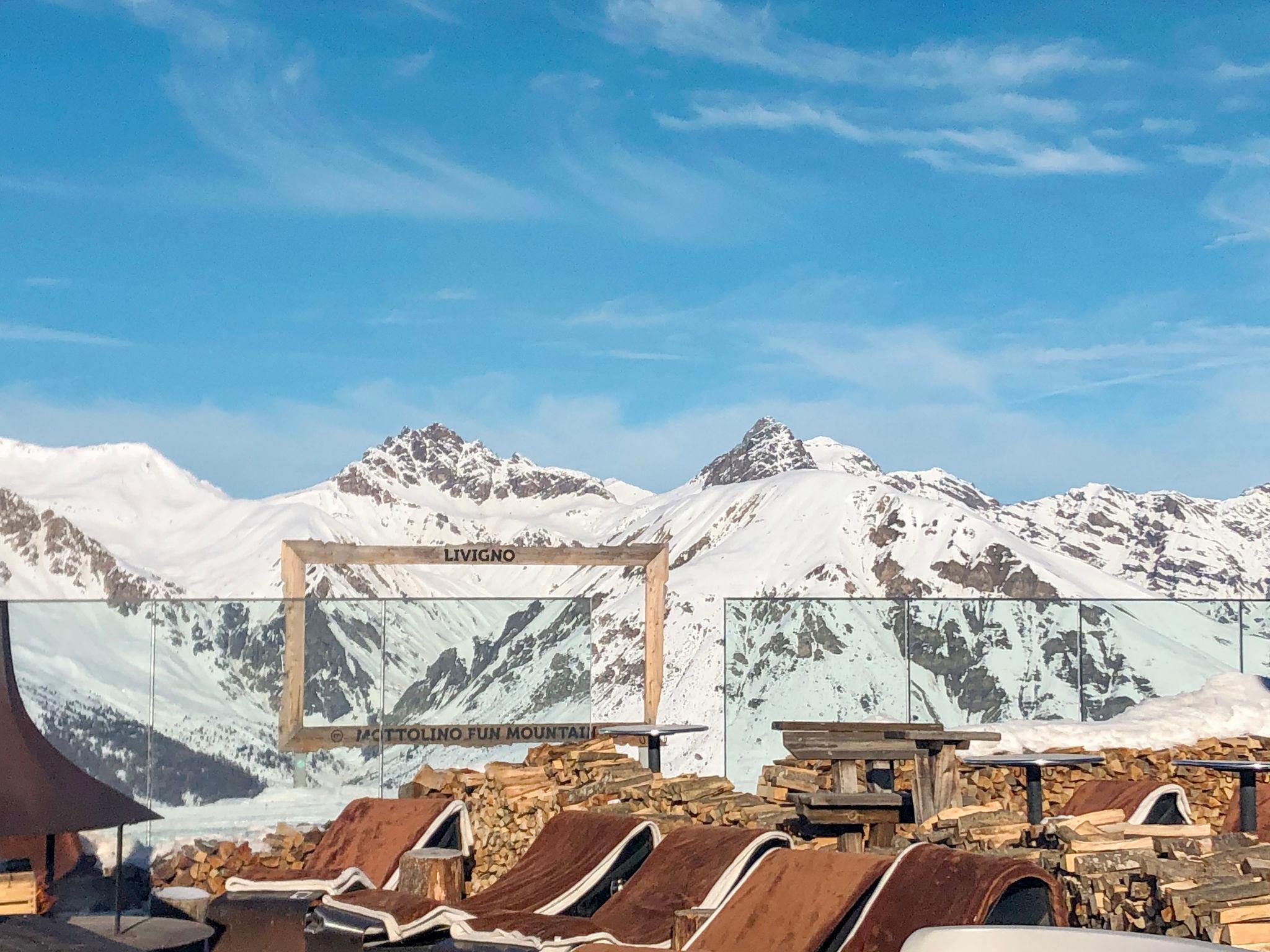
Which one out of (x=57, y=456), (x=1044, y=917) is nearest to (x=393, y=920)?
(x=1044, y=917)

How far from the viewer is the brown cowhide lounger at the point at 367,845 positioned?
753 cm

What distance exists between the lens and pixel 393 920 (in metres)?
6.37

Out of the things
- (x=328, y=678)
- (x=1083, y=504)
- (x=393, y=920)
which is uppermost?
(x=1083, y=504)

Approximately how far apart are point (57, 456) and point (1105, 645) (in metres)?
132

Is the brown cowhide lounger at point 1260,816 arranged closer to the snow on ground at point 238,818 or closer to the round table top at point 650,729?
the round table top at point 650,729

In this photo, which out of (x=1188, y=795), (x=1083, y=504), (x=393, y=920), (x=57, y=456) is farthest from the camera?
(x=1083, y=504)

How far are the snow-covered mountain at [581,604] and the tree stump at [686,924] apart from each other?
560 cm

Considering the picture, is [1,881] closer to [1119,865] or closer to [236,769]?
[1119,865]

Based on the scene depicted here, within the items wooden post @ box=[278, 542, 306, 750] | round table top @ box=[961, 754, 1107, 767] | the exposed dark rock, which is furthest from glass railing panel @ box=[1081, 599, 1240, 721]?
the exposed dark rock

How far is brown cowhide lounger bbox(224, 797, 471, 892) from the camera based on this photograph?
753 cm

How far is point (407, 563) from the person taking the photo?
11.3 metres

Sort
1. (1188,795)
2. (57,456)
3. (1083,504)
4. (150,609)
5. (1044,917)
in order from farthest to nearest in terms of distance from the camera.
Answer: (1083,504), (57,456), (150,609), (1188,795), (1044,917)

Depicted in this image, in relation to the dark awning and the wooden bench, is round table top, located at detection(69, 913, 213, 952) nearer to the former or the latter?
the dark awning

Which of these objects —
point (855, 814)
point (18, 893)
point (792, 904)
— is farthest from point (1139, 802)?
point (18, 893)
